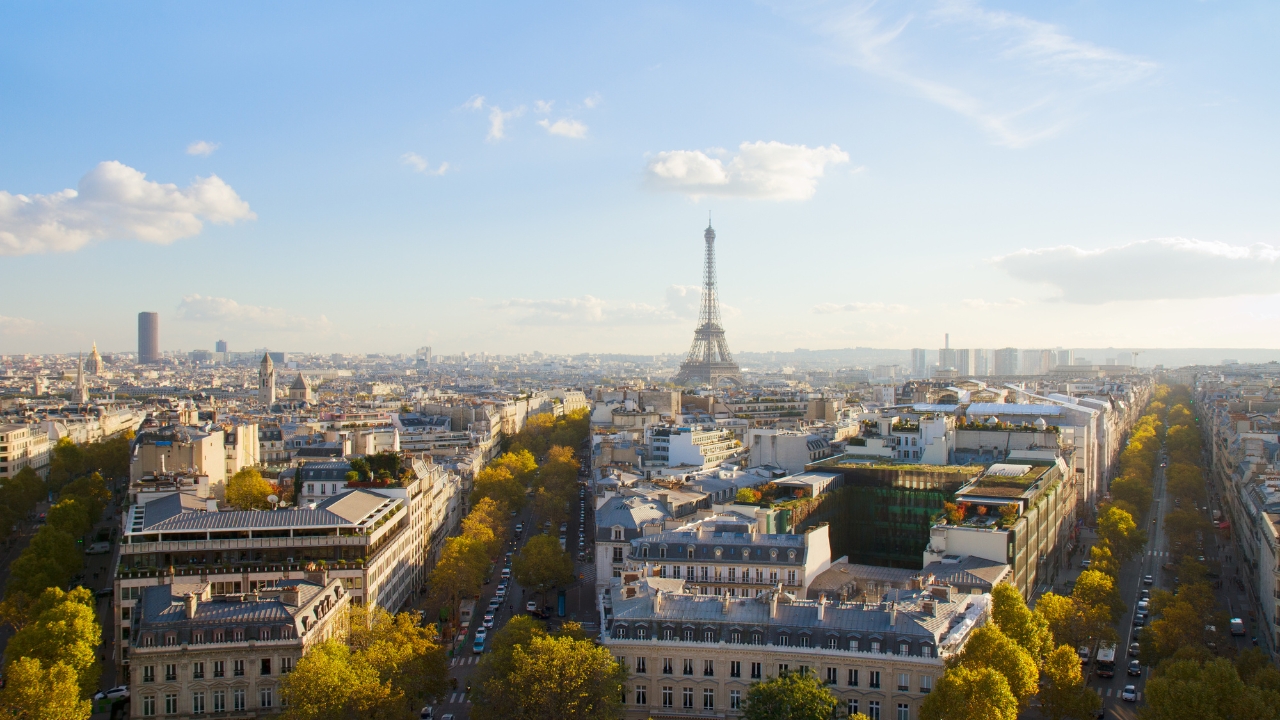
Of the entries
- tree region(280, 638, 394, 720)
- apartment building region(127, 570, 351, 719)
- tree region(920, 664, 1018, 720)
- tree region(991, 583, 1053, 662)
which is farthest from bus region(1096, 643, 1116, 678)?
apartment building region(127, 570, 351, 719)

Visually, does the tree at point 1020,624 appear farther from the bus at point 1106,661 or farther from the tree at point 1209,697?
the bus at point 1106,661

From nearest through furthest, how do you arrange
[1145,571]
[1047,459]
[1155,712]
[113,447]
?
[1155,712], [1145,571], [1047,459], [113,447]

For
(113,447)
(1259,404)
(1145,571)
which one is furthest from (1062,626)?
(1259,404)

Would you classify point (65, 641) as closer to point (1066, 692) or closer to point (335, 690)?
point (335, 690)

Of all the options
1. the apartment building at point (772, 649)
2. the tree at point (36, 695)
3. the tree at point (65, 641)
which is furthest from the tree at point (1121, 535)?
the tree at point (36, 695)

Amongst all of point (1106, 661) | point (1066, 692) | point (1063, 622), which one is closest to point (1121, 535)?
point (1106, 661)

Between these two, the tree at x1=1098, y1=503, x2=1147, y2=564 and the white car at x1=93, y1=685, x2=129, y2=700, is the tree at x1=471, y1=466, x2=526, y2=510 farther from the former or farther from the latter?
the tree at x1=1098, y1=503, x2=1147, y2=564

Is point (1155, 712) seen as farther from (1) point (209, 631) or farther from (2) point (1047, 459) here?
(2) point (1047, 459)
